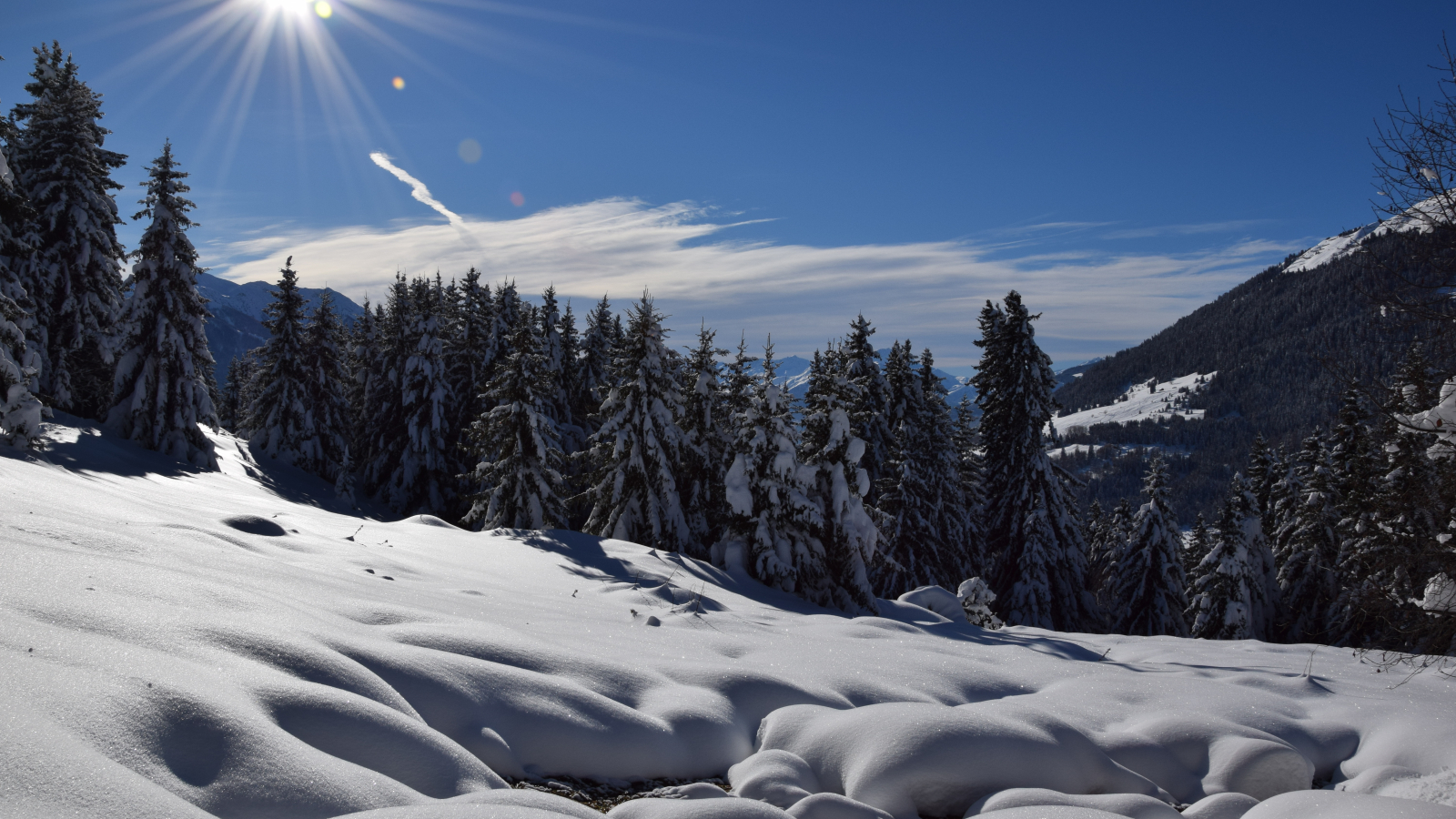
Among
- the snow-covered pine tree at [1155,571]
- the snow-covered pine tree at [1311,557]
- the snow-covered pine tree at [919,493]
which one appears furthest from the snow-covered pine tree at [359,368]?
the snow-covered pine tree at [1311,557]

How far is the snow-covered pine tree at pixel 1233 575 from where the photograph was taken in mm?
29156

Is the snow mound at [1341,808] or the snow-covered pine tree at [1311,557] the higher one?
the snow mound at [1341,808]

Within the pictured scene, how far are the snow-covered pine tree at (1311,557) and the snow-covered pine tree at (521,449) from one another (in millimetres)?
29800

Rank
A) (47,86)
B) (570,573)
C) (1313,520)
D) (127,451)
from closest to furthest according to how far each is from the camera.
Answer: (570,573) → (127,451) → (47,86) → (1313,520)

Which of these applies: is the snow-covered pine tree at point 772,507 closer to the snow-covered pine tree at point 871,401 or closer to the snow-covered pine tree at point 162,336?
the snow-covered pine tree at point 871,401

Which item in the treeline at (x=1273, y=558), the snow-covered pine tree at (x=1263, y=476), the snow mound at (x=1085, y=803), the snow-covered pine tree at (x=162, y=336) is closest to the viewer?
the snow mound at (x=1085, y=803)

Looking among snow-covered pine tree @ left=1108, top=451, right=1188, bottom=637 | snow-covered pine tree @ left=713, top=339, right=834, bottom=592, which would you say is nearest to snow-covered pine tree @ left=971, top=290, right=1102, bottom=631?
snow-covered pine tree @ left=1108, top=451, right=1188, bottom=637

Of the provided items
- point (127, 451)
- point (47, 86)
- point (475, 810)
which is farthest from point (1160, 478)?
point (47, 86)

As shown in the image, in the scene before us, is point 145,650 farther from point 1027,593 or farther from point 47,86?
point 47,86

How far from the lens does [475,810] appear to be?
3.09m

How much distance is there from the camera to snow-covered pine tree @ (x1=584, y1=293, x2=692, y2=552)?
21.5 m

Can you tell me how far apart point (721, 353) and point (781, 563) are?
740 cm

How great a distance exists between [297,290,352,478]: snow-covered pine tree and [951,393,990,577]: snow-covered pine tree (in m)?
29.7

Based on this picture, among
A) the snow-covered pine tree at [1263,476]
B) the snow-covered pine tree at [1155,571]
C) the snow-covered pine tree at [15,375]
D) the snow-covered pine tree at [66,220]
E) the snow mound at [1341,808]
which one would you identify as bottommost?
the snow-covered pine tree at [1155,571]
